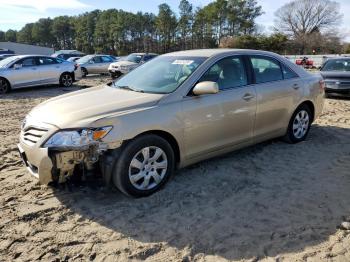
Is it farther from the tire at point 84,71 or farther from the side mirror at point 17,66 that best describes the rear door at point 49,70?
Answer: the tire at point 84,71

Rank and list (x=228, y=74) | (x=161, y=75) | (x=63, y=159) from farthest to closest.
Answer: (x=228, y=74)
(x=161, y=75)
(x=63, y=159)

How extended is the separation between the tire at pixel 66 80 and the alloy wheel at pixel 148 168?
1237cm

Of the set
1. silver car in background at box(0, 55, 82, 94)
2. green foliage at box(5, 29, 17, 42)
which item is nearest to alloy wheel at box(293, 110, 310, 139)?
silver car in background at box(0, 55, 82, 94)

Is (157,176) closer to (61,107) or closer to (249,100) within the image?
(61,107)

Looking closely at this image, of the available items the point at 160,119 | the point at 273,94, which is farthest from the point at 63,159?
the point at 273,94

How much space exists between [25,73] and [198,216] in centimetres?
1230

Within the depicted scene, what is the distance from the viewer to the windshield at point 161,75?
4539 mm

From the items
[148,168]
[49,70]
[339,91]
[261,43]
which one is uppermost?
[261,43]

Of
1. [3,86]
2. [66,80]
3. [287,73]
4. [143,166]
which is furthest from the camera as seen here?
[66,80]

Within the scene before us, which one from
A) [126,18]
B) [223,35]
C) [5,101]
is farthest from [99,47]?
[5,101]

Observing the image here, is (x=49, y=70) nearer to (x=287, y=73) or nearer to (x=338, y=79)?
(x=338, y=79)

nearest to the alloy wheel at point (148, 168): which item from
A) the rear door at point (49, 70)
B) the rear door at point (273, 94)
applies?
the rear door at point (273, 94)

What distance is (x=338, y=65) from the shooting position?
1276cm

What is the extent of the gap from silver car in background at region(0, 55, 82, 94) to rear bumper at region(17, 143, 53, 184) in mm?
10933
